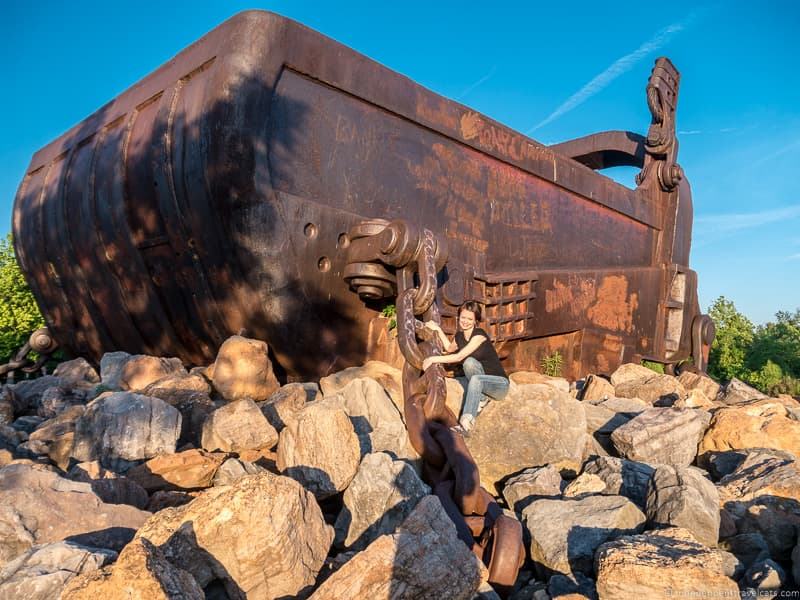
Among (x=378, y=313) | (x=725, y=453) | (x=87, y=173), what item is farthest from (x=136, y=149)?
(x=725, y=453)

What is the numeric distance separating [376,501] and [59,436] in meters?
1.76

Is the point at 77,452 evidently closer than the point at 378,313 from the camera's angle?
Yes

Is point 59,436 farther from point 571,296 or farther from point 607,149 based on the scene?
point 607,149

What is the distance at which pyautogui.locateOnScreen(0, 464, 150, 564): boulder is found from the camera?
5.50 ft

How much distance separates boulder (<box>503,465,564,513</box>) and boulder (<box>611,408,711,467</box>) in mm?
634

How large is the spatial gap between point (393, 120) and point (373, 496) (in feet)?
9.17

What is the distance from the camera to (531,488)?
2.42 meters

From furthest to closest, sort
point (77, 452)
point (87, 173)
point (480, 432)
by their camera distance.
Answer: point (87, 173), point (480, 432), point (77, 452)

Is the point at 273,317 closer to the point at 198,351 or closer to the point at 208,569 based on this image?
the point at 198,351

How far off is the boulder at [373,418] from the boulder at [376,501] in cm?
38

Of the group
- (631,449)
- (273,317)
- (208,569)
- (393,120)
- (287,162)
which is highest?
(393,120)

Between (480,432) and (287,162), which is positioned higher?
(287,162)

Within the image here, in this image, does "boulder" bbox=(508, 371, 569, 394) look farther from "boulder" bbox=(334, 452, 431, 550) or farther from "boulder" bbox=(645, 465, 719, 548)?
"boulder" bbox=(334, 452, 431, 550)

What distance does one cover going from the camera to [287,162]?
356cm
